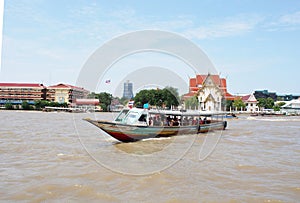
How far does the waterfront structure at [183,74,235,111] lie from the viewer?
6567cm

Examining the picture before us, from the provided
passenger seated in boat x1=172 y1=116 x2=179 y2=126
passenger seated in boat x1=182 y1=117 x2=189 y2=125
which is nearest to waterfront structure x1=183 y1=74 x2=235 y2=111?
passenger seated in boat x1=182 y1=117 x2=189 y2=125

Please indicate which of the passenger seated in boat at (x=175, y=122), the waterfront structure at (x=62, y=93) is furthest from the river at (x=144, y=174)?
the waterfront structure at (x=62, y=93)

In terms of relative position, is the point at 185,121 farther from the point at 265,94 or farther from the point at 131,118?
the point at 265,94

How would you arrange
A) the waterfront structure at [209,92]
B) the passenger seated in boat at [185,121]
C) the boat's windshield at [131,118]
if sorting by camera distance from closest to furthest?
the boat's windshield at [131,118] → the passenger seated in boat at [185,121] → the waterfront structure at [209,92]

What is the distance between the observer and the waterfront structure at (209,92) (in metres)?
65.7

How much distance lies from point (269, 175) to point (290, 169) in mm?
1421

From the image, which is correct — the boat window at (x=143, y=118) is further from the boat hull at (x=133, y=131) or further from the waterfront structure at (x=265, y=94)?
the waterfront structure at (x=265, y=94)

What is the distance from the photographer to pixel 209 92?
229ft

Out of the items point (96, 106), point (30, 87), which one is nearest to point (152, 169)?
point (96, 106)

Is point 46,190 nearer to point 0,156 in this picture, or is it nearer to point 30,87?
point 0,156

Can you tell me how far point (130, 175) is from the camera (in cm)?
882

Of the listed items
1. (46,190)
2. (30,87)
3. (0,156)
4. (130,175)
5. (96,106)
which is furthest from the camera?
(30,87)

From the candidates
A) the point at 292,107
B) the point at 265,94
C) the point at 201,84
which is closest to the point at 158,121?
the point at 201,84

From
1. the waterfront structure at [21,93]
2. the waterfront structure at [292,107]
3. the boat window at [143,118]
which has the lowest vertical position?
the boat window at [143,118]
